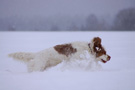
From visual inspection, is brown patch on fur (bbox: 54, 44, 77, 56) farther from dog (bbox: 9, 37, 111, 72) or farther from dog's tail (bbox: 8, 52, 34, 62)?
dog's tail (bbox: 8, 52, 34, 62)

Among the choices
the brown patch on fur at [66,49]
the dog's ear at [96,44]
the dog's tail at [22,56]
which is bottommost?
the dog's tail at [22,56]

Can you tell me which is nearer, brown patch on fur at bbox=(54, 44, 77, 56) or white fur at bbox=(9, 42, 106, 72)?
white fur at bbox=(9, 42, 106, 72)

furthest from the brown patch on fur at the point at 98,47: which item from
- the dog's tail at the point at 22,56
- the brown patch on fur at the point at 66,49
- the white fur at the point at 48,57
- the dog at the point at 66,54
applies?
the dog's tail at the point at 22,56

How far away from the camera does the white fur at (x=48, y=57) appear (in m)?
7.23

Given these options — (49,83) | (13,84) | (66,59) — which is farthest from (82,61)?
(13,84)

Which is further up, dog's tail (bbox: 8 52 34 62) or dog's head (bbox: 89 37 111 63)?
dog's head (bbox: 89 37 111 63)

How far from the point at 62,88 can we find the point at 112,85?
1.08 metres

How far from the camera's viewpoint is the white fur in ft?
23.7

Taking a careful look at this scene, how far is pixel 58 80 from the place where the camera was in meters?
5.65

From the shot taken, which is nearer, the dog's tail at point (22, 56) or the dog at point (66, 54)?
the dog at point (66, 54)

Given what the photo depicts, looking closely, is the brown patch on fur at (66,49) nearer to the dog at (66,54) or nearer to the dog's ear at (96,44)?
the dog at (66,54)

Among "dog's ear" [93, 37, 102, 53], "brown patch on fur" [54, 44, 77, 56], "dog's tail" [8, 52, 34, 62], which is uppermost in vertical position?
"dog's ear" [93, 37, 102, 53]

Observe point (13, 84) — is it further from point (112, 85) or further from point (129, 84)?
point (129, 84)

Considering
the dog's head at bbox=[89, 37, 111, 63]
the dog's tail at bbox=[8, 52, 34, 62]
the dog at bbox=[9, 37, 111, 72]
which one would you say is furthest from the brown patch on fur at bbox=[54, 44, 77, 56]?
the dog's tail at bbox=[8, 52, 34, 62]
